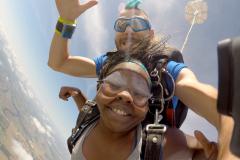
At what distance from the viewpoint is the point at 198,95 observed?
7.25ft

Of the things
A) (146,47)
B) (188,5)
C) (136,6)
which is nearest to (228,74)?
(146,47)

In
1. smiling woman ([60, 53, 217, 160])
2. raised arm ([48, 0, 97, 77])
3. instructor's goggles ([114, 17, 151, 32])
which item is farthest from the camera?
instructor's goggles ([114, 17, 151, 32])

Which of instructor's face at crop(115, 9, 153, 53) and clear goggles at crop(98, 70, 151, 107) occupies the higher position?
instructor's face at crop(115, 9, 153, 53)

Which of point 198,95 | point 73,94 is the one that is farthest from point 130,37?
point 198,95

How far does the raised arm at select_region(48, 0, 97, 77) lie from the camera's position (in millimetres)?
3252

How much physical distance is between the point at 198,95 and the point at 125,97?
65cm

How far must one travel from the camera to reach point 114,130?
2.54m

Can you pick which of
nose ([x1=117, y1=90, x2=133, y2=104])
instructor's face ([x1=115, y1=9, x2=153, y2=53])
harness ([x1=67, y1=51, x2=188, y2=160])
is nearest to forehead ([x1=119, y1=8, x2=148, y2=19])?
instructor's face ([x1=115, y1=9, x2=153, y2=53])

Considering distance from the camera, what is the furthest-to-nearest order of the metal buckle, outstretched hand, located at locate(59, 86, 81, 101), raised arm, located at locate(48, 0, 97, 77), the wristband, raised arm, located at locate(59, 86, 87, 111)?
outstretched hand, located at locate(59, 86, 81, 101)
raised arm, located at locate(59, 86, 87, 111)
the wristband
raised arm, located at locate(48, 0, 97, 77)
the metal buckle

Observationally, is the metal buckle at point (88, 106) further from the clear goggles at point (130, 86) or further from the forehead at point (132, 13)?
the forehead at point (132, 13)

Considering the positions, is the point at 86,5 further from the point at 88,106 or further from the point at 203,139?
the point at 203,139

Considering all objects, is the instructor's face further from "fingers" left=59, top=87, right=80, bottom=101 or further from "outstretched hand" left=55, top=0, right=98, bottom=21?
"fingers" left=59, top=87, right=80, bottom=101

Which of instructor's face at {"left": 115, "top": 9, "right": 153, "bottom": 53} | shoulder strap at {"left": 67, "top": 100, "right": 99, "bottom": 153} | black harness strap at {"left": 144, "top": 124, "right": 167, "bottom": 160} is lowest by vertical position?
shoulder strap at {"left": 67, "top": 100, "right": 99, "bottom": 153}

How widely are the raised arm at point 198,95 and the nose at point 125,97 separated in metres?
0.49
